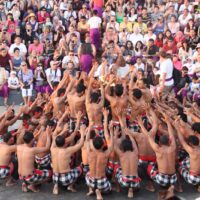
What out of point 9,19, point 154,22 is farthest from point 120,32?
point 9,19

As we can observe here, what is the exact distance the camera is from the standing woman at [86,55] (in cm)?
1497

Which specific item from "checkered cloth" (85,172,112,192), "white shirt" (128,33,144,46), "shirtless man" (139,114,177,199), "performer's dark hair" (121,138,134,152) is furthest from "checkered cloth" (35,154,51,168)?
"white shirt" (128,33,144,46)

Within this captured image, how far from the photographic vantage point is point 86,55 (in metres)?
15.1

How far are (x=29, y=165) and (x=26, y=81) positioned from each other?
584cm

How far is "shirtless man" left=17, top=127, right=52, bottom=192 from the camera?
30.7 feet

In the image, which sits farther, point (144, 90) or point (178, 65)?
point (178, 65)

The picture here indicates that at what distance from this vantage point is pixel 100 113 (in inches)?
414

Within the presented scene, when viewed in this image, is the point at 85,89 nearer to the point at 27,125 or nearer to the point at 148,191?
the point at 27,125

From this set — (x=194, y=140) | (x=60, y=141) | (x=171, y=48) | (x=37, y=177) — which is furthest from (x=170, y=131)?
(x=171, y=48)

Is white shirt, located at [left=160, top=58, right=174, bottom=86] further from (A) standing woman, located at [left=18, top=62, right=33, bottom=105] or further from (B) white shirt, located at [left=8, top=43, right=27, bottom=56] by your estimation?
(B) white shirt, located at [left=8, top=43, right=27, bottom=56]

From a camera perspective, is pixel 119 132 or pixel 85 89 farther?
pixel 85 89

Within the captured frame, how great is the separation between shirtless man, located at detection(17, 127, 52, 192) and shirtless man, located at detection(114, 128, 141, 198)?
1.40 metres

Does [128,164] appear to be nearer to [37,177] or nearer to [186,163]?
[186,163]

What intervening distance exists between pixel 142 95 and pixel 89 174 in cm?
279
